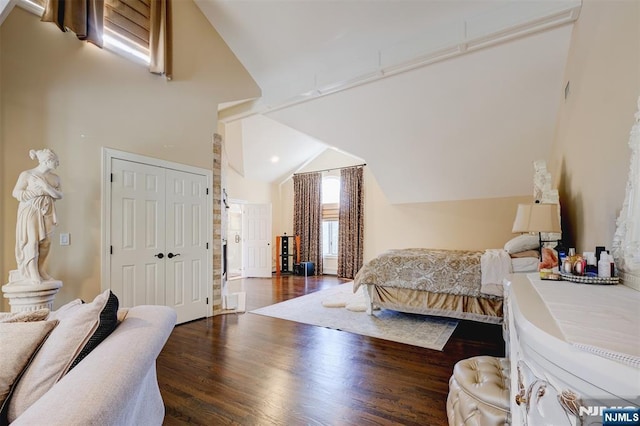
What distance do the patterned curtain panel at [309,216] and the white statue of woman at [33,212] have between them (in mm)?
5961

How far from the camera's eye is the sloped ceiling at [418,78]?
320 centimetres

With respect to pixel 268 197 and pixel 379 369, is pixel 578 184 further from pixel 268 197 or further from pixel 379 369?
pixel 268 197

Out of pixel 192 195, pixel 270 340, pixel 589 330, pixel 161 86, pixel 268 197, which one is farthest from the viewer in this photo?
pixel 268 197

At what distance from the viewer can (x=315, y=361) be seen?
2.67m

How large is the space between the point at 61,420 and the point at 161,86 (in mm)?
3866

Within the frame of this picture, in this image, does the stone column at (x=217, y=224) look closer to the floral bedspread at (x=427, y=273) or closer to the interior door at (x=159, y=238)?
the interior door at (x=159, y=238)

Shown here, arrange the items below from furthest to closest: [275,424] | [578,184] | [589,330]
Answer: [578,184] < [275,424] < [589,330]

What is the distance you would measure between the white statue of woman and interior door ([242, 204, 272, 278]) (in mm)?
5371

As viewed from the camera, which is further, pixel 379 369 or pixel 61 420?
pixel 379 369

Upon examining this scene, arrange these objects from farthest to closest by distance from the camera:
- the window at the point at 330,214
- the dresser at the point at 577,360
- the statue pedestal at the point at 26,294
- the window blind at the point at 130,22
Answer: the window at the point at 330,214 → the window blind at the point at 130,22 → the statue pedestal at the point at 26,294 → the dresser at the point at 577,360

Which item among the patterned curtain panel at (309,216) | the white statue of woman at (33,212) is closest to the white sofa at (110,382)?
the white statue of woman at (33,212)

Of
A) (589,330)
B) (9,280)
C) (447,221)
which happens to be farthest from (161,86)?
(447,221)

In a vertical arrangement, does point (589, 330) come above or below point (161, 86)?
below

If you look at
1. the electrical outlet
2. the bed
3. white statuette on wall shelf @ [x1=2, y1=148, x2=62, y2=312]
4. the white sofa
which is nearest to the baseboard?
the bed
